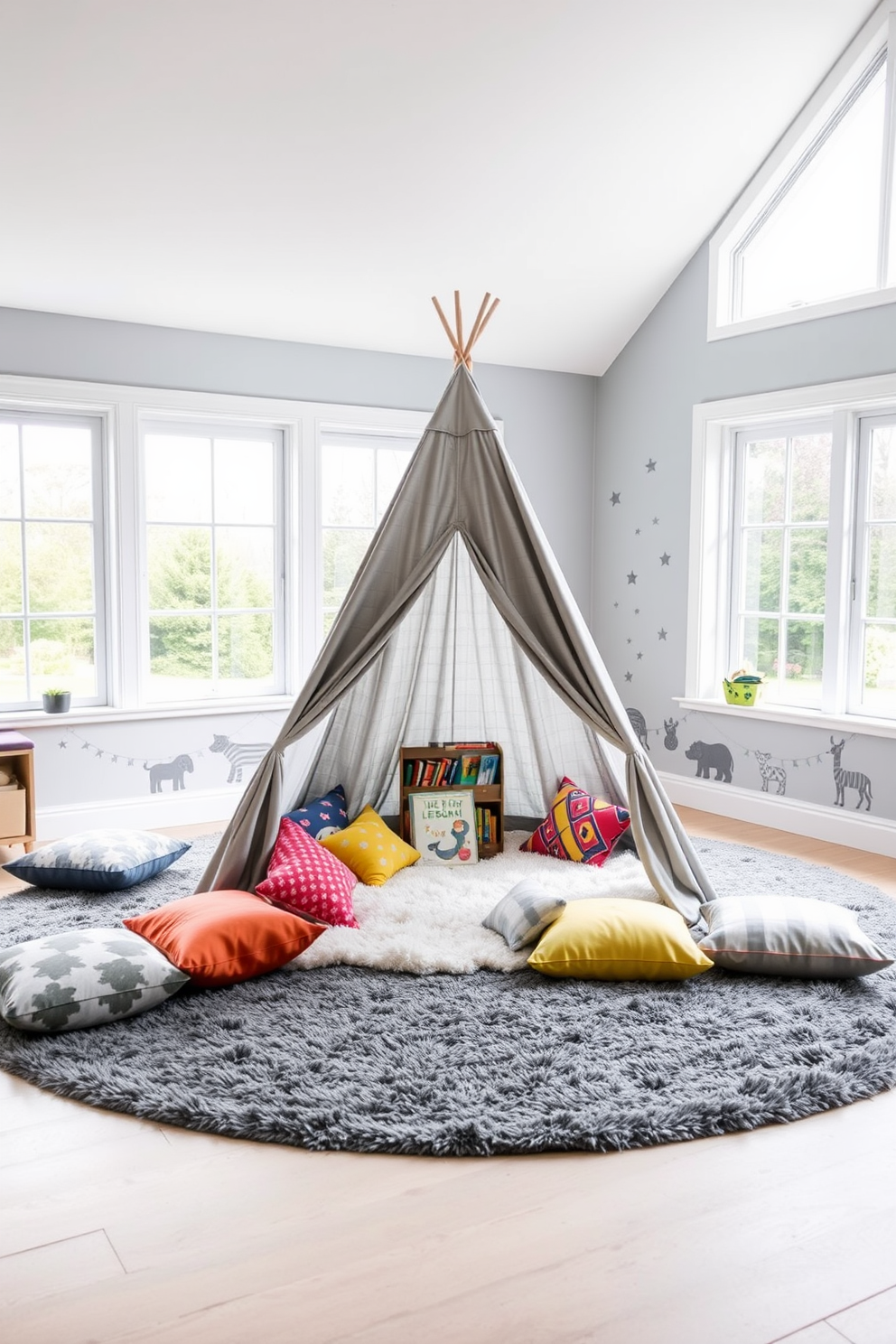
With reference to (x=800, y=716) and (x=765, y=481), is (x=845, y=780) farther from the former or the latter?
(x=765, y=481)

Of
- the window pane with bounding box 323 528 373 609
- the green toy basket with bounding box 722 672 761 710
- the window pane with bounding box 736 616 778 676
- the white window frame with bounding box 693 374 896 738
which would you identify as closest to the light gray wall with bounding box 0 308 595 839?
the window pane with bounding box 323 528 373 609

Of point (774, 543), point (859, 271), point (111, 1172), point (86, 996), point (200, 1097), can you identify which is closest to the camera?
point (111, 1172)

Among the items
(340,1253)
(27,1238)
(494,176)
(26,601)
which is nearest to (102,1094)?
(27,1238)

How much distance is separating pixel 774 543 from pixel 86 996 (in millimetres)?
3534

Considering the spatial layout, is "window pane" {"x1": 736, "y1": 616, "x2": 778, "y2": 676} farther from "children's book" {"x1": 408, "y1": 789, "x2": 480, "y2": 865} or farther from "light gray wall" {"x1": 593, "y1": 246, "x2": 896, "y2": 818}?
"children's book" {"x1": 408, "y1": 789, "x2": 480, "y2": 865}

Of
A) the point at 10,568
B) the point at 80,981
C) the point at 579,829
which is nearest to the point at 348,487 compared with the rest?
the point at 10,568

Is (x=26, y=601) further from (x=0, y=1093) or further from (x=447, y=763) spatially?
(x=0, y=1093)

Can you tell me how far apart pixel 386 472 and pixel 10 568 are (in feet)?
5.65

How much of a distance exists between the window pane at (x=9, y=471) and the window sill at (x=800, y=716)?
121 inches

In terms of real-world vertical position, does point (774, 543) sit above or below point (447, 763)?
above

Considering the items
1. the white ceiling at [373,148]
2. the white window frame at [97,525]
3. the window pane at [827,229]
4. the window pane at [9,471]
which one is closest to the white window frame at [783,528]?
the window pane at [827,229]

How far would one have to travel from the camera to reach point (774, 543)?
192 inches

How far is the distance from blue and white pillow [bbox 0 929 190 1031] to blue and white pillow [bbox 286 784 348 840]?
1.08m

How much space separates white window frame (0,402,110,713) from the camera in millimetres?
4312
